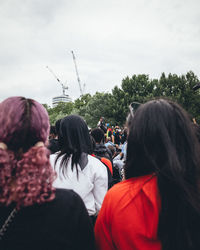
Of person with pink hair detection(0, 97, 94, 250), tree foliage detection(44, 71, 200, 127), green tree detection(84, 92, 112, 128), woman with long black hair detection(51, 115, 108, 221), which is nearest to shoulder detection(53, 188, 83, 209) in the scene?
person with pink hair detection(0, 97, 94, 250)

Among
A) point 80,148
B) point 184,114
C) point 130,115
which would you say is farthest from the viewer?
point 80,148

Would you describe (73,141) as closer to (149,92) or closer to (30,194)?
(30,194)

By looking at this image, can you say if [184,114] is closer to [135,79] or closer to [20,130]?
[20,130]

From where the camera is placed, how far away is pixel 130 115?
161 cm

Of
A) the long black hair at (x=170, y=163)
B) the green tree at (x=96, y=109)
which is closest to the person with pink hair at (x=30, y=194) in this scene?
the long black hair at (x=170, y=163)

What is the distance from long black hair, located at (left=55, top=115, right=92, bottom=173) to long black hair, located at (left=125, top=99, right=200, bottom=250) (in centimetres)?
109

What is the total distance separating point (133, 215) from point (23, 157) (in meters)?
0.69

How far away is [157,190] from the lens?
124cm

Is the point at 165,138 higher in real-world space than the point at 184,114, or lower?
lower

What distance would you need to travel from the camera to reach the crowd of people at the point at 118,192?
112 centimetres

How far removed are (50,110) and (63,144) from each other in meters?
85.0

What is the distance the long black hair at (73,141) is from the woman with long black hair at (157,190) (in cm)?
105

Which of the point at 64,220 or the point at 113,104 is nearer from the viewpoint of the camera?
the point at 64,220

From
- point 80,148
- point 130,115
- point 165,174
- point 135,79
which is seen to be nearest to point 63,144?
point 80,148
